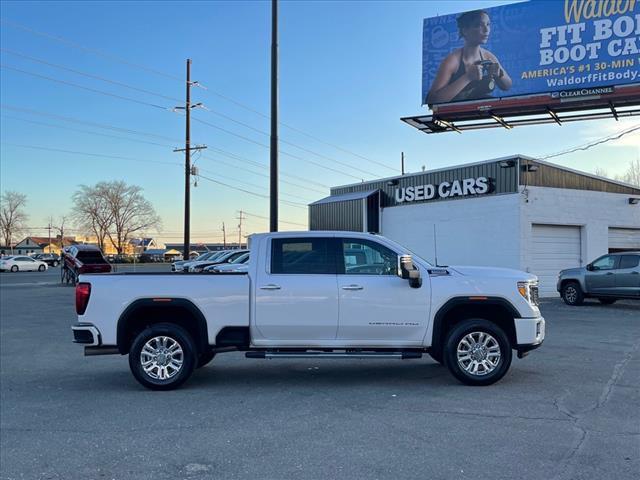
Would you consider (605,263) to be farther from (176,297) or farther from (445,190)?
(176,297)

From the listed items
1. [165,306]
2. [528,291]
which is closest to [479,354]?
[528,291]

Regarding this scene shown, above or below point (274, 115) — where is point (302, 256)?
below

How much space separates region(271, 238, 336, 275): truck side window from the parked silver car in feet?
41.8

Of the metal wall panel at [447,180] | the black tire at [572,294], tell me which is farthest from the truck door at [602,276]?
the metal wall panel at [447,180]

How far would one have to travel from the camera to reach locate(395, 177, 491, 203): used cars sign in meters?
22.2

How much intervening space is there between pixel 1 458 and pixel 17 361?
16.3 feet

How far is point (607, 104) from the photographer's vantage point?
19625 mm

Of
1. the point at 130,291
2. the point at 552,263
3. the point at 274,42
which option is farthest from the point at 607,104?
the point at 130,291

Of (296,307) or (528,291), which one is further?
(528,291)

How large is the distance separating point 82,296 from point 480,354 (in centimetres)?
496

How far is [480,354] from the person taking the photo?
709 centimetres

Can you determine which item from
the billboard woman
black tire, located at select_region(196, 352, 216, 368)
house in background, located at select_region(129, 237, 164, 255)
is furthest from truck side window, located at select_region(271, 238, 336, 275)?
house in background, located at select_region(129, 237, 164, 255)

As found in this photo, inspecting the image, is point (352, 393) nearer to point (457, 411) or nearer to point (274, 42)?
point (457, 411)

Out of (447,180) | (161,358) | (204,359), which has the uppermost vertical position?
(447,180)
